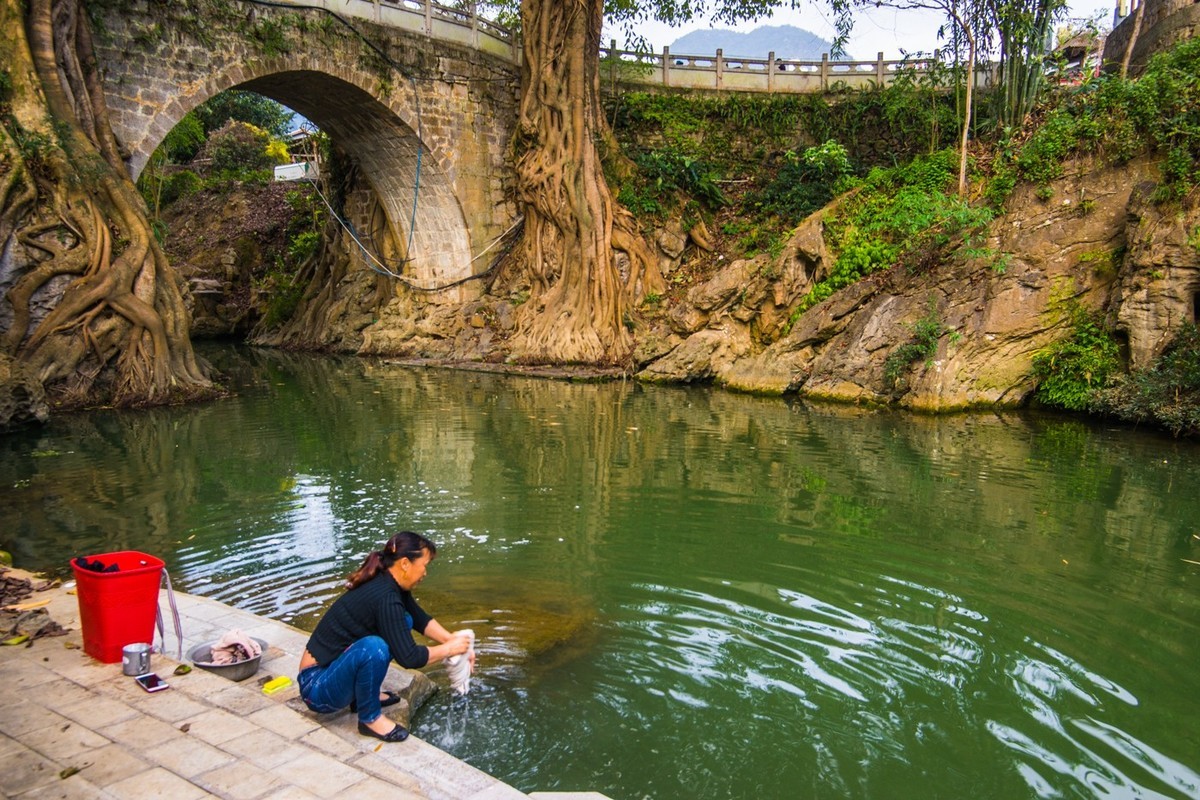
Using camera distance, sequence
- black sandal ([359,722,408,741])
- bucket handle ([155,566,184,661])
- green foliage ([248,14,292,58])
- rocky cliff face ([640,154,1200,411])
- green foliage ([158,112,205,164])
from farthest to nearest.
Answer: green foliage ([158,112,205,164]) → green foliage ([248,14,292,58]) → rocky cliff face ([640,154,1200,411]) → bucket handle ([155,566,184,661]) → black sandal ([359,722,408,741])

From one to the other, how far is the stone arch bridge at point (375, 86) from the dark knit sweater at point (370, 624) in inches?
522

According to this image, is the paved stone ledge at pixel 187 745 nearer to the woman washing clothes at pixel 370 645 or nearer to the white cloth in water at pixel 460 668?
the woman washing clothes at pixel 370 645

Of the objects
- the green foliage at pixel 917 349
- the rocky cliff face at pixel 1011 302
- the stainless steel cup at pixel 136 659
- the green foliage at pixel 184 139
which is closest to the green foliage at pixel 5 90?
the stainless steel cup at pixel 136 659

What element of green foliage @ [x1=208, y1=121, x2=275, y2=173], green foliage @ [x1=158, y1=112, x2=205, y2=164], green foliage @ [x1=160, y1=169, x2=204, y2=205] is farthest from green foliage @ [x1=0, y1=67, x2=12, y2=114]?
green foliage @ [x1=208, y1=121, x2=275, y2=173]

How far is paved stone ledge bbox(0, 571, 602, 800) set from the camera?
315 centimetres

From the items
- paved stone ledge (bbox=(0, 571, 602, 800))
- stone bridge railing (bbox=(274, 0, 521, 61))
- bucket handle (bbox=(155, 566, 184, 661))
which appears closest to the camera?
paved stone ledge (bbox=(0, 571, 602, 800))

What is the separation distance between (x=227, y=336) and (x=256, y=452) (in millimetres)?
17950

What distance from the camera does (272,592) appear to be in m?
5.86

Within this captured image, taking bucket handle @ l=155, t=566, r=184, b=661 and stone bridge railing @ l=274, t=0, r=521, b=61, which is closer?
bucket handle @ l=155, t=566, r=184, b=661

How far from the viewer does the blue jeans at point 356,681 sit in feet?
12.1

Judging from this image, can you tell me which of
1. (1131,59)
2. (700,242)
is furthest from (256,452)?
(1131,59)

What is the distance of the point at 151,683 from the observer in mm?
3906

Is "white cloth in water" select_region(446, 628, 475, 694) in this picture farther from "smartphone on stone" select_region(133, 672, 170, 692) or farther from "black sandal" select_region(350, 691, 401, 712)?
"smartphone on stone" select_region(133, 672, 170, 692)

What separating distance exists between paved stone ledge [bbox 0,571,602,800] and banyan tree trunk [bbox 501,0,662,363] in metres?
13.6
